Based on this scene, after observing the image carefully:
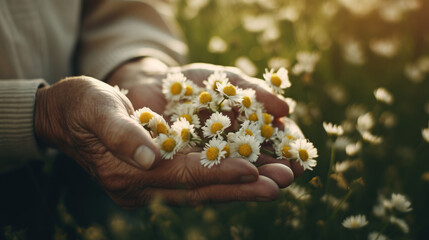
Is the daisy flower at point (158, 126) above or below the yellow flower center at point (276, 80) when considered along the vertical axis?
below

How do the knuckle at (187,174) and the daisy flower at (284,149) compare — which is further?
the daisy flower at (284,149)

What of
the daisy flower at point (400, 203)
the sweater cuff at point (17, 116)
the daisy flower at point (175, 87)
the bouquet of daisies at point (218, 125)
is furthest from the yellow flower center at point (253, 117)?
the sweater cuff at point (17, 116)

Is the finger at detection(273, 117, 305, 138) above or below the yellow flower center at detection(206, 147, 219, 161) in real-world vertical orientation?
above

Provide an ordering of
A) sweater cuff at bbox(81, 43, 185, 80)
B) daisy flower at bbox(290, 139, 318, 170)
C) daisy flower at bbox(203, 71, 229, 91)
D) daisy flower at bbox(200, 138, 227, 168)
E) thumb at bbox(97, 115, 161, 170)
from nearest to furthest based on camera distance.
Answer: thumb at bbox(97, 115, 161, 170) → daisy flower at bbox(200, 138, 227, 168) → daisy flower at bbox(290, 139, 318, 170) → daisy flower at bbox(203, 71, 229, 91) → sweater cuff at bbox(81, 43, 185, 80)

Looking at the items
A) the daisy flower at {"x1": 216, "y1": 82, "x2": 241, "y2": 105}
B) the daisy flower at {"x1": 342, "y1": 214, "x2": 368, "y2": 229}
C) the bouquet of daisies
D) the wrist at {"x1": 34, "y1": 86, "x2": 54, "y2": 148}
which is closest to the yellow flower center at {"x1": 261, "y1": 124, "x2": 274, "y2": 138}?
the bouquet of daisies

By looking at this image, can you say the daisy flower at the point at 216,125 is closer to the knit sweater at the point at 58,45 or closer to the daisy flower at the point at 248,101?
the daisy flower at the point at 248,101

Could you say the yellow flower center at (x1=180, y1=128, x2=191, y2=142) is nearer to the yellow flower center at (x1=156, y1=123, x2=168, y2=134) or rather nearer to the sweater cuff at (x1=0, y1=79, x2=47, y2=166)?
the yellow flower center at (x1=156, y1=123, x2=168, y2=134)

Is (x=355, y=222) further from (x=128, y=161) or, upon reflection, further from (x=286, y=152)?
(x=128, y=161)
